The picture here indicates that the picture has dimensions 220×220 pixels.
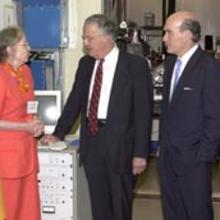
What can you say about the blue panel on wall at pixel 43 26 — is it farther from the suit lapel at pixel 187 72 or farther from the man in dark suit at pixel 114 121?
the suit lapel at pixel 187 72

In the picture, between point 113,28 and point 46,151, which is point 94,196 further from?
point 113,28

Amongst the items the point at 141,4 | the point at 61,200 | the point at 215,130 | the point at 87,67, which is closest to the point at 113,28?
the point at 87,67

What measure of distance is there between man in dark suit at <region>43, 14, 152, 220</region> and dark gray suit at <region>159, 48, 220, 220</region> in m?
0.14

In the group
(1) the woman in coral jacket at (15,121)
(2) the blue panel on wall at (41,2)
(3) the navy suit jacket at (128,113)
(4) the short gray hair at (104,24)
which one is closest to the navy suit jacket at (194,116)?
(3) the navy suit jacket at (128,113)

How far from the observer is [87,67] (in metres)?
3.17

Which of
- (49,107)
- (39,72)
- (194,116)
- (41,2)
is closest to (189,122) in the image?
(194,116)

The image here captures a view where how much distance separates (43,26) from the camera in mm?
3619

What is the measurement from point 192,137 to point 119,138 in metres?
0.44

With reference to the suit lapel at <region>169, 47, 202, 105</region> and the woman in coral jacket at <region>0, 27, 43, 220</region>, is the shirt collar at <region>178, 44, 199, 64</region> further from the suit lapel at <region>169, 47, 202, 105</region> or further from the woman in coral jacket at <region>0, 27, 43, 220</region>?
the woman in coral jacket at <region>0, 27, 43, 220</region>

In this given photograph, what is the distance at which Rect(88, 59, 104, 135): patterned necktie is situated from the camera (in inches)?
119

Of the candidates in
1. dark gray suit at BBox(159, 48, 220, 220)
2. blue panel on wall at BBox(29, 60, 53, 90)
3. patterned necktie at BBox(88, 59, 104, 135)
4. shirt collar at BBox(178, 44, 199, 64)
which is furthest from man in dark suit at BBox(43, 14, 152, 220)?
blue panel on wall at BBox(29, 60, 53, 90)

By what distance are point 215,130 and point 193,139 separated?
146 mm

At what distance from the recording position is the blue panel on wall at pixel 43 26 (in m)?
3.61

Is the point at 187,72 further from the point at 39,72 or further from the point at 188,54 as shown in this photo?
the point at 39,72
